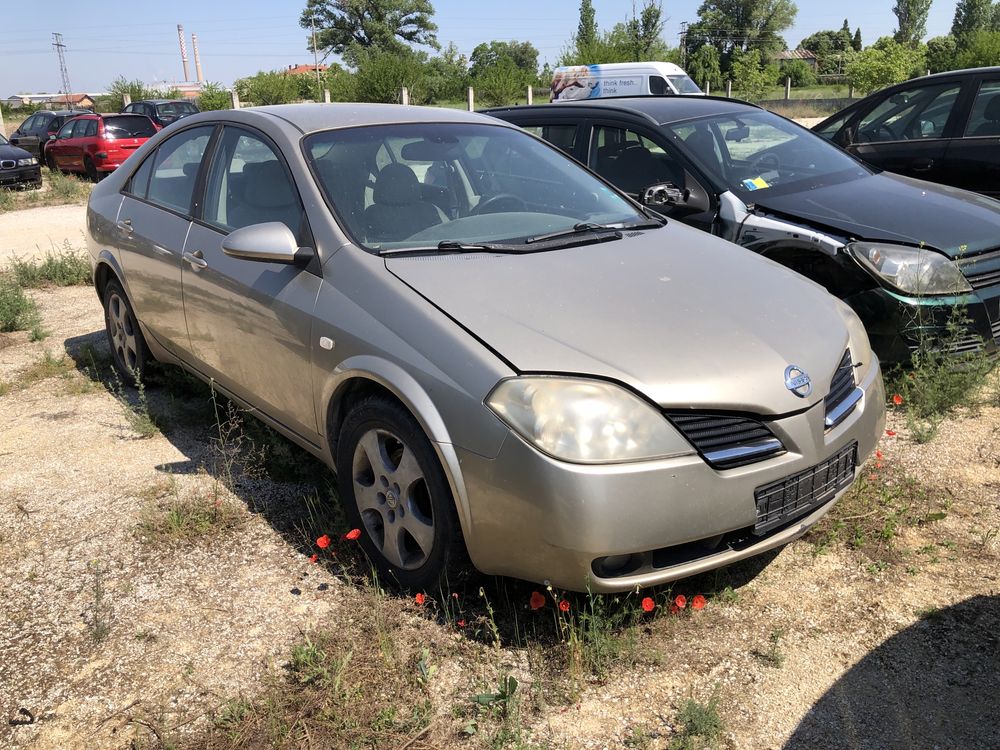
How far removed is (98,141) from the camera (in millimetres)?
18266

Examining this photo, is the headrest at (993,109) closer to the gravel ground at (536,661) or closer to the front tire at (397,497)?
the gravel ground at (536,661)

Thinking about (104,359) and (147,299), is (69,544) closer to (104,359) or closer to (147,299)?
(147,299)

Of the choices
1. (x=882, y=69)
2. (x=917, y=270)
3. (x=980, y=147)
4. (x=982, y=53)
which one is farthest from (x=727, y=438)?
(x=982, y=53)

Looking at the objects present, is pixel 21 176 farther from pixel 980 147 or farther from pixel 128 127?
pixel 980 147

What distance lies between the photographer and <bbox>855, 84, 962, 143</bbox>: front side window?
7488 millimetres

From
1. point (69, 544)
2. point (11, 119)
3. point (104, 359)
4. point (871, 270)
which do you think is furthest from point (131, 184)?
point (11, 119)

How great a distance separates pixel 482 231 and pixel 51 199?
15.9 metres

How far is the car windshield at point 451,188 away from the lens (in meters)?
3.43

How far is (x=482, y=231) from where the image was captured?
11.5ft

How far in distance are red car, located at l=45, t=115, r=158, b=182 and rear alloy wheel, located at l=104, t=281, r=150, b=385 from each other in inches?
564

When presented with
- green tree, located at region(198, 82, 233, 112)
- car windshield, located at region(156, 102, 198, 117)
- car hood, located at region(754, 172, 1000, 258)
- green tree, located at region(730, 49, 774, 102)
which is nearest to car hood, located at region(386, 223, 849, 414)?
car hood, located at region(754, 172, 1000, 258)

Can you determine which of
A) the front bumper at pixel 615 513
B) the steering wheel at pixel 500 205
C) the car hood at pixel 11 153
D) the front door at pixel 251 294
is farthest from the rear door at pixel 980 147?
the car hood at pixel 11 153

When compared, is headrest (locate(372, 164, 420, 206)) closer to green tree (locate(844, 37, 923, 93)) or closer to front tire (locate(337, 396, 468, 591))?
front tire (locate(337, 396, 468, 591))

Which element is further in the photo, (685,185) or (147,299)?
(685,185)
